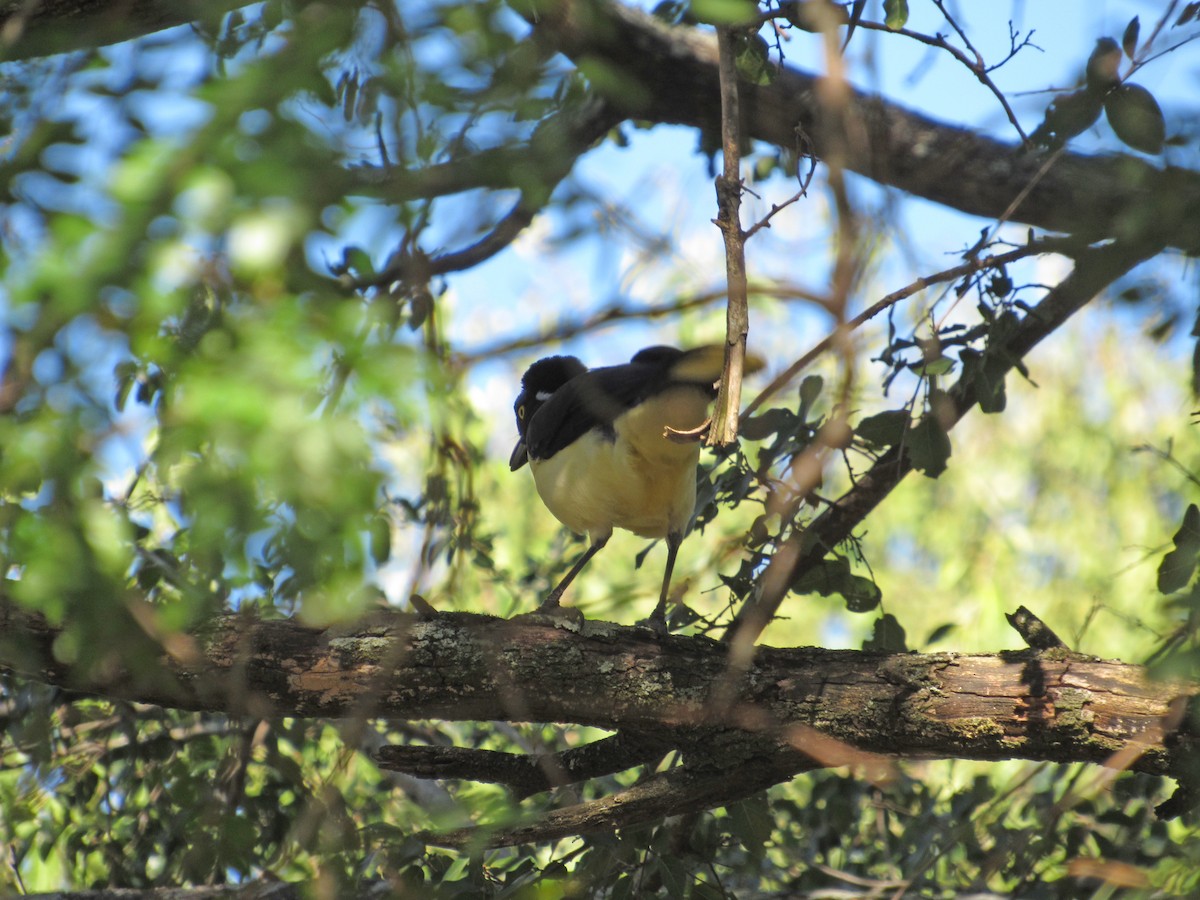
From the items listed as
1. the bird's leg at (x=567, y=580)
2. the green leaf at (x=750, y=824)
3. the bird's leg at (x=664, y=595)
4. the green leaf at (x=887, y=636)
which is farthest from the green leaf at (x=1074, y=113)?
the bird's leg at (x=567, y=580)

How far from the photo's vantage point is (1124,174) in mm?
2393

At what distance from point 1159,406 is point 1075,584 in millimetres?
1562

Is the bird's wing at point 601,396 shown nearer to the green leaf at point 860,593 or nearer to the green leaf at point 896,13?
the green leaf at point 860,593

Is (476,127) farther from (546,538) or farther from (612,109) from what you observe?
(546,538)

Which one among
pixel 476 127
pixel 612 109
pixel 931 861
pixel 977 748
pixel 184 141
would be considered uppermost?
pixel 612 109

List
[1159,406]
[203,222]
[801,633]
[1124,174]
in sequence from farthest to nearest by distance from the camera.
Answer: [801,633] < [1159,406] < [1124,174] < [203,222]

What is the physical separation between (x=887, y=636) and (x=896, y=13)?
1789mm

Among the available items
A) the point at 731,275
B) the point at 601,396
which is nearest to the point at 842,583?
the point at 601,396

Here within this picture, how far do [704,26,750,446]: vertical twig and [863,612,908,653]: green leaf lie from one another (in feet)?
5.69

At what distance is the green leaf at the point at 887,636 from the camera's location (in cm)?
350

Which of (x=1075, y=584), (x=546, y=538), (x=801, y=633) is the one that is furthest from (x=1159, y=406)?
(x=546, y=538)

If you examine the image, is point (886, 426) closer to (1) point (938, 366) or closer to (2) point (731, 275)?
(1) point (938, 366)

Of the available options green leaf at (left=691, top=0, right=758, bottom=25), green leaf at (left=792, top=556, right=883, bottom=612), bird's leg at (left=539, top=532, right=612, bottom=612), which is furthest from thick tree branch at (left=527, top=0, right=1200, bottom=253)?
green leaf at (left=691, top=0, right=758, bottom=25)

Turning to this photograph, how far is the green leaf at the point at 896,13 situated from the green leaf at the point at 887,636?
1687mm
